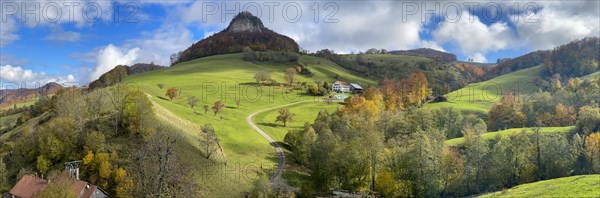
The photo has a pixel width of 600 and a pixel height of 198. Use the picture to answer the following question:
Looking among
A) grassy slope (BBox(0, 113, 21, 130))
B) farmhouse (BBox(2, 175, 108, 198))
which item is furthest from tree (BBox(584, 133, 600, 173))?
grassy slope (BBox(0, 113, 21, 130))

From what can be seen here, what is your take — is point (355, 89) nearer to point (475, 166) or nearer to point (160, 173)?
point (475, 166)

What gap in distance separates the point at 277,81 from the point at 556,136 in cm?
12258

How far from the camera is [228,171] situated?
245ft

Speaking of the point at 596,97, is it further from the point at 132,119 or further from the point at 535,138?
the point at 132,119

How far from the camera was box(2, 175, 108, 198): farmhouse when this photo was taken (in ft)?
192

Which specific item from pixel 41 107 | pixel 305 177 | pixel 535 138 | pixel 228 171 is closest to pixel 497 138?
pixel 535 138

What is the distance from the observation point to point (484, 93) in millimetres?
156875

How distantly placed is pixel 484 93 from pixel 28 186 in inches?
5863

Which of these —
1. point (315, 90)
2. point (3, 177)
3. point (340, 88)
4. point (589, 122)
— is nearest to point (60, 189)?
point (3, 177)

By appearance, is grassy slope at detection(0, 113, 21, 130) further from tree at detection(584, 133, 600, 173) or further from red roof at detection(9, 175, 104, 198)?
tree at detection(584, 133, 600, 173)

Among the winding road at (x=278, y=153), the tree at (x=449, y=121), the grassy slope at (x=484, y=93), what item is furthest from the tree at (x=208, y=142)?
the grassy slope at (x=484, y=93)

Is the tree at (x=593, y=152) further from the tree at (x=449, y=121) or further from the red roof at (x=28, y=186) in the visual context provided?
the red roof at (x=28, y=186)

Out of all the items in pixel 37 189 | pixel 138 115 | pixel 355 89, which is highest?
pixel 355 89

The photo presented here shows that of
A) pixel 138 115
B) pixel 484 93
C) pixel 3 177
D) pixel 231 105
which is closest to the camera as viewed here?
pixel 3 177
